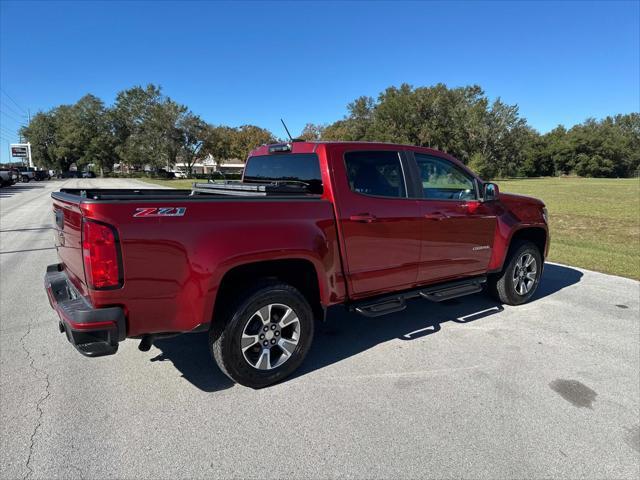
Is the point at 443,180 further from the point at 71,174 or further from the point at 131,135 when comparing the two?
the point at 71,174

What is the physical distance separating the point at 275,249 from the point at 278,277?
0.43 m

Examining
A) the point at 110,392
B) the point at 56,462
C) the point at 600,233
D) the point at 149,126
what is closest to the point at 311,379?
the point at 110,392

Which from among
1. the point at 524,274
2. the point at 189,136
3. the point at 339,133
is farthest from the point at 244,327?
the point at 339,133

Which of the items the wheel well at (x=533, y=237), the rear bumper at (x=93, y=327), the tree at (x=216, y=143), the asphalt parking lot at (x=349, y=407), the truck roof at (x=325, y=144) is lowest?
the asphalt parking lot at (x=349, y=407)

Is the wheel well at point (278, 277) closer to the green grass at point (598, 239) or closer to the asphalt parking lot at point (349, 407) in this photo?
the asphalt parking lot at point (349, 407)

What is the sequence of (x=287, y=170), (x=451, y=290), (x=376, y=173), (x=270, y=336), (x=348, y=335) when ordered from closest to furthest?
(x=270, y=336), (x=376, y=173), (x=287, y=170), (x=348, y=335), (x=451, y=290)

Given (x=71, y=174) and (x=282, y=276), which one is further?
(x=71, y=174)

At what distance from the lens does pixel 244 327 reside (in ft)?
10.5

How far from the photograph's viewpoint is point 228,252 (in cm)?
298

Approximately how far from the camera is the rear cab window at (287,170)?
12.6ft

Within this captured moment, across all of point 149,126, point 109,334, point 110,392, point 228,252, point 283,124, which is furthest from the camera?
point 149,126

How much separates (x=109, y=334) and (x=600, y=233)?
13.3m

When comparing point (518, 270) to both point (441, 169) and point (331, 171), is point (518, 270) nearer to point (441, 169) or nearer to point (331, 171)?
point (441, 169)

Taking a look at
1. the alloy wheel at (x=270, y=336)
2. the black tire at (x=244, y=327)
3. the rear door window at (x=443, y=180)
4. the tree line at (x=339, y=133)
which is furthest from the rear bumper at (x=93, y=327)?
the tree line at (x=339, y=133)
